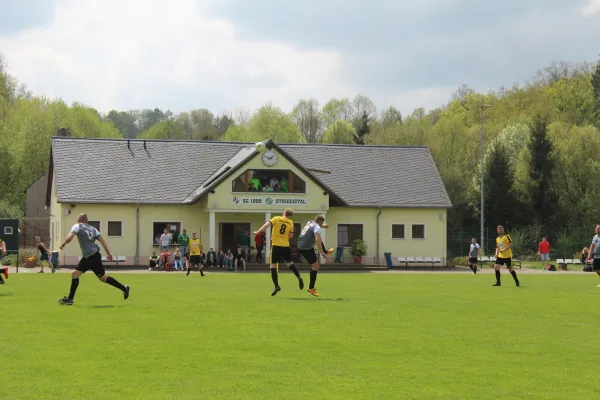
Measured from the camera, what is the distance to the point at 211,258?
49.5 metres

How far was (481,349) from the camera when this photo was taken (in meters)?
12.3

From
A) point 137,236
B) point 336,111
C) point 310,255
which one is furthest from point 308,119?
point 310,255

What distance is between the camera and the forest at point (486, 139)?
7006 cm

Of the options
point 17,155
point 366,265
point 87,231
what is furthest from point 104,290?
point 17,155

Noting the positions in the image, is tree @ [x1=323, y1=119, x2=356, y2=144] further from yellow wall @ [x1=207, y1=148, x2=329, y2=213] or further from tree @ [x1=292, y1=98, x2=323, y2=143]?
yellow wall @ [x1=207, y1=148, x2=329, y2=213]

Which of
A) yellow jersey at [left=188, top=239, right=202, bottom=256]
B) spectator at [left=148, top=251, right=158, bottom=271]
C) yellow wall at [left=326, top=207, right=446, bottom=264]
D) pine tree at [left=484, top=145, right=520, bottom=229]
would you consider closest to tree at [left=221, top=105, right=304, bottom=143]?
pine tree at [left=484, top=145, right=520, bottom=229]

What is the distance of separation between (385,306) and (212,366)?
9.42 m

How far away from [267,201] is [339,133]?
45521 millimetres

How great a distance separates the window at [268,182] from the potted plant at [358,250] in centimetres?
430

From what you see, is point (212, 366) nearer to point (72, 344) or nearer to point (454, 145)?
point (72, 344)

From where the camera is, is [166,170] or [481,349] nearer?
[481,349]

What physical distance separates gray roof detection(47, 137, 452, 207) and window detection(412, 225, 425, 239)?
136cm

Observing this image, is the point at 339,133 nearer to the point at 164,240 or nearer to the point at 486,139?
the point at 486,139

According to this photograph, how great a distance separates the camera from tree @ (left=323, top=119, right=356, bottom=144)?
95938 mm
